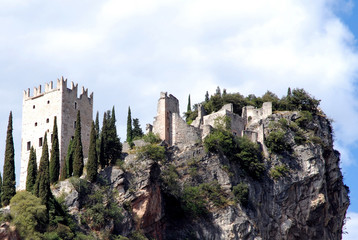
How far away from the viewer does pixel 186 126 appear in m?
71.0

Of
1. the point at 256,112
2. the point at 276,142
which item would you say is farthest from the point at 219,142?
the point at 256,112

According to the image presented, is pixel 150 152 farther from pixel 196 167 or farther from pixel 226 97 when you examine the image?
pixel 226 97

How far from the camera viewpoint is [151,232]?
205ft

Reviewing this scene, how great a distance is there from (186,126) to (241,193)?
25.6 feet

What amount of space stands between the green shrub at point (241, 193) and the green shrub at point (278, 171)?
16.2 feet

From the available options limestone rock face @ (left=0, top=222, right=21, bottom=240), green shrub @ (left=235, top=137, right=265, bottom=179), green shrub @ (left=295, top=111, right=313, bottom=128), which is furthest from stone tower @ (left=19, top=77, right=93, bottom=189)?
green shrub @ (left=295, top=111, right=313, bottom=128)

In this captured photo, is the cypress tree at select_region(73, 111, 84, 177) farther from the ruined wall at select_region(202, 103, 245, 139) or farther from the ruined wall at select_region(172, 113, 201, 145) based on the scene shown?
the ruined wall at select_region(202, 103, 245, 139)

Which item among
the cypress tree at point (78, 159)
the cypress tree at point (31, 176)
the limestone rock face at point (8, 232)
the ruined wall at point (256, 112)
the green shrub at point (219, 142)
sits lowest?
the limestone rock face at point (8, 232)

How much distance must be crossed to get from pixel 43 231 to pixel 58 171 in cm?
993

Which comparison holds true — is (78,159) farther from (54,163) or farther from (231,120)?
(231,120)

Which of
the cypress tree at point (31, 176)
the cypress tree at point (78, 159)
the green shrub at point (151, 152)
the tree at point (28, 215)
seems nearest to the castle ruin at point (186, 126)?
the green shrub at point (151, 152)

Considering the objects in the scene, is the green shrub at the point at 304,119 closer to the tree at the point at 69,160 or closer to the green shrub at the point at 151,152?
the green shrub at the point at 151,152

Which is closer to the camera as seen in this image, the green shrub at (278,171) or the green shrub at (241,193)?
the green shrub at (241,193)

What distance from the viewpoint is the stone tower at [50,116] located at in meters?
71.8
